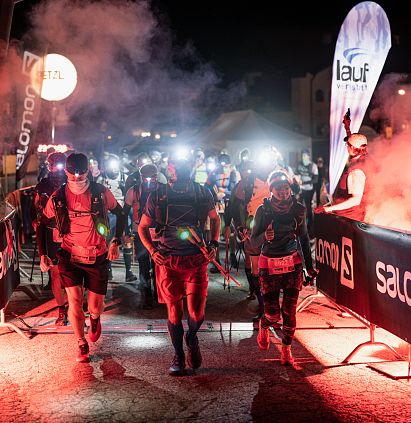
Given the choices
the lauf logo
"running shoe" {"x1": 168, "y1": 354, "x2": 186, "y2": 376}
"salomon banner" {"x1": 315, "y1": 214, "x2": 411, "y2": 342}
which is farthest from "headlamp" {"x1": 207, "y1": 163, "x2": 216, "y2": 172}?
"running shoe" {"x1": 168, "y1": 354, "x2": 186, "y2": 376}

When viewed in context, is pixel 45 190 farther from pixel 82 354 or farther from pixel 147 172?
pixel 82 354

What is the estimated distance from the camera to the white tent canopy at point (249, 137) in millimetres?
25562

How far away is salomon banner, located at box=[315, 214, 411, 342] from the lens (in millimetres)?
5078

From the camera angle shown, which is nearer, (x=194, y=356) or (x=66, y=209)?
(x=194, y=356)

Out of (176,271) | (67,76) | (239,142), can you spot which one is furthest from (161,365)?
(239,142)

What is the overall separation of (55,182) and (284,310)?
339 centimetres

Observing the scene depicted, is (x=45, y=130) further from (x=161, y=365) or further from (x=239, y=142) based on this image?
(x=161, y=365)

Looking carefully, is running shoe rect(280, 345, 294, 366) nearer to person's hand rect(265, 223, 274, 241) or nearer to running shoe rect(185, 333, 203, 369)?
running shoe rect(185, 333, 203, 369)

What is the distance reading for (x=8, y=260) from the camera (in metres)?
6.91

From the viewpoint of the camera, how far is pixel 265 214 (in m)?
5.97

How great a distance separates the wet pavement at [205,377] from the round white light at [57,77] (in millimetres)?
5882

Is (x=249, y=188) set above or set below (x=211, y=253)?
above

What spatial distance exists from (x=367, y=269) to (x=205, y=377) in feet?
5.73

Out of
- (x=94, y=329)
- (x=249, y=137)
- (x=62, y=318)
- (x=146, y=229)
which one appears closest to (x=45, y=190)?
(x=62, y=318)
